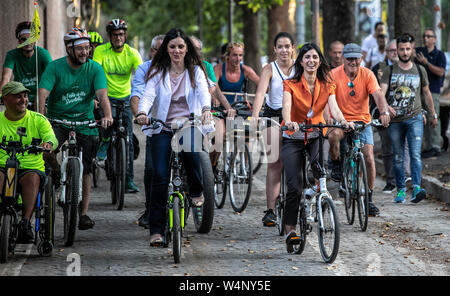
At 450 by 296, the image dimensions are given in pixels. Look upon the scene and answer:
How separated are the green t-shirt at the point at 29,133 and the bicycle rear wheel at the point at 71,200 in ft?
1.20

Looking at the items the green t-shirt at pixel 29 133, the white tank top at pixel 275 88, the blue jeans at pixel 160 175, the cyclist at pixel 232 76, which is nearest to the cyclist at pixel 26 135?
the green t-shirt at pixel 29 133

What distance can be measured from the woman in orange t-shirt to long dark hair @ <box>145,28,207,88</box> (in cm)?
83

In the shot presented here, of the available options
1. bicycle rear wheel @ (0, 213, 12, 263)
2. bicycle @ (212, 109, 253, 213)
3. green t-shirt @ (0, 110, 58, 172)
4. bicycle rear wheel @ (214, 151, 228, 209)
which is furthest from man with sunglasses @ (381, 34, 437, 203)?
bicycle rear wheel @ (0, 213, 12, 263)

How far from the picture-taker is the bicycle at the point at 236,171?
426 inches

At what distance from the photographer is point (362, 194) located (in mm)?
9680

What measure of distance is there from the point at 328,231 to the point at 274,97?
7.90 feet

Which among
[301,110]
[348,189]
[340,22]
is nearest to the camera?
[301,110]

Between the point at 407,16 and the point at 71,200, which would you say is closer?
the point at 71,200

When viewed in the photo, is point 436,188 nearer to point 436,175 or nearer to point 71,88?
point 436,175

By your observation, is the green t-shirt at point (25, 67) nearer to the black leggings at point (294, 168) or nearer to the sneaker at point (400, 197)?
the black leggings at point (294, 168)

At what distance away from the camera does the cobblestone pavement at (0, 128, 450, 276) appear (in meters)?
7.55

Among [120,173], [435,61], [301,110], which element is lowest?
[120,173]

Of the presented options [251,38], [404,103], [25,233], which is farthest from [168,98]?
[251,38]
